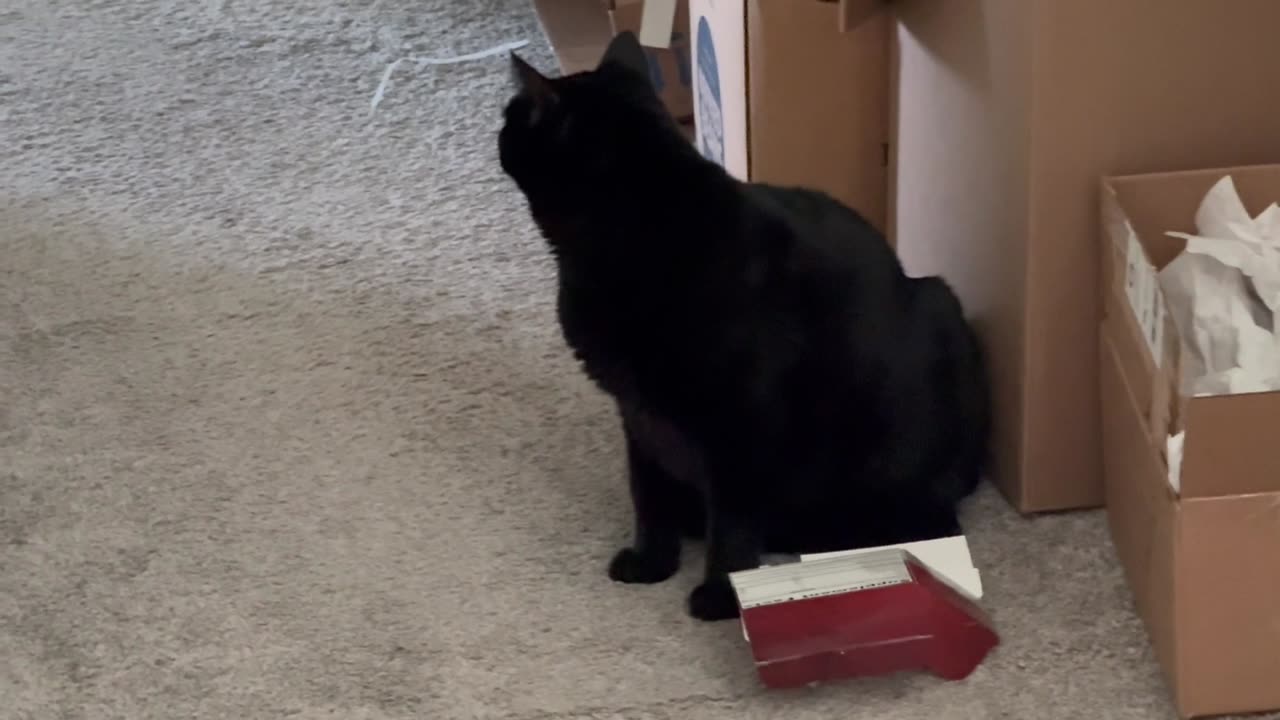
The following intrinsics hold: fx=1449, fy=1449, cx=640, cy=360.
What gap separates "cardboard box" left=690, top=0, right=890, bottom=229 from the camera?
1.53 meters

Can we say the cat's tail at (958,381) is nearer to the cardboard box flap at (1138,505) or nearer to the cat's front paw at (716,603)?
the cardboard box flap at (1138,505)

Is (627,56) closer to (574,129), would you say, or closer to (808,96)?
(574,129)

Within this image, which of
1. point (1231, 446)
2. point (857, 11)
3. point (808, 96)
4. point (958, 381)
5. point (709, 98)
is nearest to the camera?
point (1231, 446)

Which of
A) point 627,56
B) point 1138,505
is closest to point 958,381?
point 1138,505

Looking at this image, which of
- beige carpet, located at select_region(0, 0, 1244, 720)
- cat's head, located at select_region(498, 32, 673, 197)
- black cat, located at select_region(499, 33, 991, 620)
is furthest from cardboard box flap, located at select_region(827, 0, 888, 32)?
beige carpet, located at select_region(0, 0, 1244, 720)

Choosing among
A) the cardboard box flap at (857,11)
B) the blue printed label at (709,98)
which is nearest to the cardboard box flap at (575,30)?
the blue printed label at (709,98)

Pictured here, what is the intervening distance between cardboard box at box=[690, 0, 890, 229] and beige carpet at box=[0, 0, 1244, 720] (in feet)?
1.12

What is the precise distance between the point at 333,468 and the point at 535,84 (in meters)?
0.55

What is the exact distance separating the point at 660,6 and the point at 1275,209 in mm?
699

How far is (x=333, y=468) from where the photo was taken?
4.92ft

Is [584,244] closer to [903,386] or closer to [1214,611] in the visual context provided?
[903,386]

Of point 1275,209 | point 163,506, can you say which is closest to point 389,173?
point 163,506

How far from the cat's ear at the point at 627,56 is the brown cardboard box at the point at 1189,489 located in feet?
1.33

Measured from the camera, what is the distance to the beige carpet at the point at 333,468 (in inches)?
47.6
